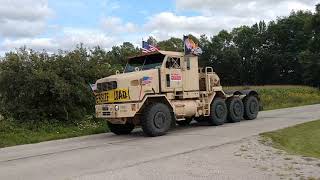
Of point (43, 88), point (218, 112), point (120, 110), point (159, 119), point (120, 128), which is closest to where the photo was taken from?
point (120, 110)

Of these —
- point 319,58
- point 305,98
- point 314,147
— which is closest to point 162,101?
point 314,147

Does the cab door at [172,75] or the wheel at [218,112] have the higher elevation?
the cab door at [172,75]

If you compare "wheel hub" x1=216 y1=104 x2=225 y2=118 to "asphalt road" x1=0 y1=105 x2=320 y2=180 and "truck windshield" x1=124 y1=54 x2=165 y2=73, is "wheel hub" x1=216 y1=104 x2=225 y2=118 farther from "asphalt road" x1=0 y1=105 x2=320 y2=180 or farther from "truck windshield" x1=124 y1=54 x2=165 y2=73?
"truck windshield" x1=124 y1=54 x2=165 y2=73

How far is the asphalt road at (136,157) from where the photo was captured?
1002cm

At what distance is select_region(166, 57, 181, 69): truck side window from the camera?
60.0 ft

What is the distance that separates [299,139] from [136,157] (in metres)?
5.48

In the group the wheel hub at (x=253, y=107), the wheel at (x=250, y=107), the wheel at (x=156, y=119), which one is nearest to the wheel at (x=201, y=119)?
the wheel at (x=250, y=107)

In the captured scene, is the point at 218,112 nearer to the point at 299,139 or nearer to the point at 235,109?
the point at 235,109

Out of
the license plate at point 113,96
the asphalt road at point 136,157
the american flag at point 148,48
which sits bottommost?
the asphalt road at point 136,157

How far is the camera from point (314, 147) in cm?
1386

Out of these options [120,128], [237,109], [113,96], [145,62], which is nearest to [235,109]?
[237,109]

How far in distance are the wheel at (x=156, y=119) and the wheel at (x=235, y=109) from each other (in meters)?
4.22

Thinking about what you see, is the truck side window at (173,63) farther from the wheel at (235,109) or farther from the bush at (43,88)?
the bush at (43,88)

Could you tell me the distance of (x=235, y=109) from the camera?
2125 cm
